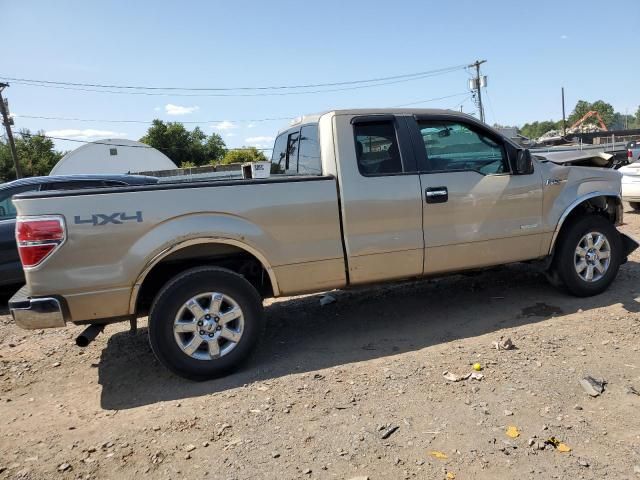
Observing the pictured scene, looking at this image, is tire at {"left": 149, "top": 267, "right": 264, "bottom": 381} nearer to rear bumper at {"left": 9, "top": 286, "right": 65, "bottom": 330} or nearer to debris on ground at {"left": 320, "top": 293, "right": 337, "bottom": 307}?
rear bumper at {"left": 9, "top": 286, "right": 65, "bottom": 330}

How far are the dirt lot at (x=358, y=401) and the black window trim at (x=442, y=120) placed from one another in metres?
1.46

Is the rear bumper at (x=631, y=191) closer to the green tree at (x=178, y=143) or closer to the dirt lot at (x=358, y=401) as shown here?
the dirt lot at (x=358, y=401)

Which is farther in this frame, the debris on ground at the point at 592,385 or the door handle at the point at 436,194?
the door handle at the point at 436,194

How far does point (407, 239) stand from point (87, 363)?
3.08m

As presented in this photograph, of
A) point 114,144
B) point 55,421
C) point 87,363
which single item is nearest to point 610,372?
point 55,421

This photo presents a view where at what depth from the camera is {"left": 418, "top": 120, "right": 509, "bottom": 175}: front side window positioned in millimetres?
4500

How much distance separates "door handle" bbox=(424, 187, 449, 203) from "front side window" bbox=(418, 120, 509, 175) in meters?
0.20

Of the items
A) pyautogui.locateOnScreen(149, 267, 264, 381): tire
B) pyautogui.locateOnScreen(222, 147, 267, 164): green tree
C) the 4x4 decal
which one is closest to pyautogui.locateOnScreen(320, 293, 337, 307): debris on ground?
pyautogui.locateOnScreen(149, 267, 264, 381): tire

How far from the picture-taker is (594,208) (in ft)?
17.1

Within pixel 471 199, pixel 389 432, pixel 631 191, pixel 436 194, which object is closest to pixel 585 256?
pixel 471 199

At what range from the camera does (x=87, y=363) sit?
450cm

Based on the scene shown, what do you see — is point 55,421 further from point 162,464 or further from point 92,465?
point 162,464

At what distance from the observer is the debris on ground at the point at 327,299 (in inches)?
223

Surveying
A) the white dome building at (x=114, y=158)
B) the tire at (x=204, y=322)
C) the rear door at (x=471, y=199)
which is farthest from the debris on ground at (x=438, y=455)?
the white dome building at (x=114, y=158)
